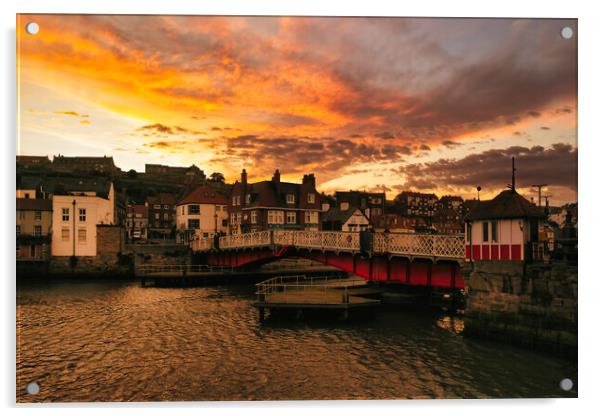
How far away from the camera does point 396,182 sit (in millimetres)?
18141

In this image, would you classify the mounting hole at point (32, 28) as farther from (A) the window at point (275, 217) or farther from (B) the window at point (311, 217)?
(B) the window at point (311, 217)

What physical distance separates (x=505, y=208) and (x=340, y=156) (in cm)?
589

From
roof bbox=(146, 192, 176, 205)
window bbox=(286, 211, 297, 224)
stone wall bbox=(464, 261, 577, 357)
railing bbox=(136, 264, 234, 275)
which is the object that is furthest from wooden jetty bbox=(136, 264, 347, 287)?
roof bbox=(146, 192, 176, 205)

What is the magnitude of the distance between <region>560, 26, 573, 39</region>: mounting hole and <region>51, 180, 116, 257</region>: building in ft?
82.8

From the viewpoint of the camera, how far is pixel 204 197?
43469 millimetres

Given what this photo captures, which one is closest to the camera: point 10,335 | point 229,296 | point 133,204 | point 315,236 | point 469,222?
point 10,335

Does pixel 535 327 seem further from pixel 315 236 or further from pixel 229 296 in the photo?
pixel 229 296

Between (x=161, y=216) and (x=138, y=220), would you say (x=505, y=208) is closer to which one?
(x=161, y=216)

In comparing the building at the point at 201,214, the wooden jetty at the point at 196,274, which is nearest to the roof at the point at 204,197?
the building at the point at 201,214

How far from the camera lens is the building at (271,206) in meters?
39.3

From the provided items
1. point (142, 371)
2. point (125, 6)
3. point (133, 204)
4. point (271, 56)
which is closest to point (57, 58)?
point (125, 6)

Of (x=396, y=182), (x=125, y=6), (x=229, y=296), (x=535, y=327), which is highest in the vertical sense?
(x=125, y=6)

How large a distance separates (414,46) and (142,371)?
37.7ft

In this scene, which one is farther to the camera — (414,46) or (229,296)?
(229,296)
